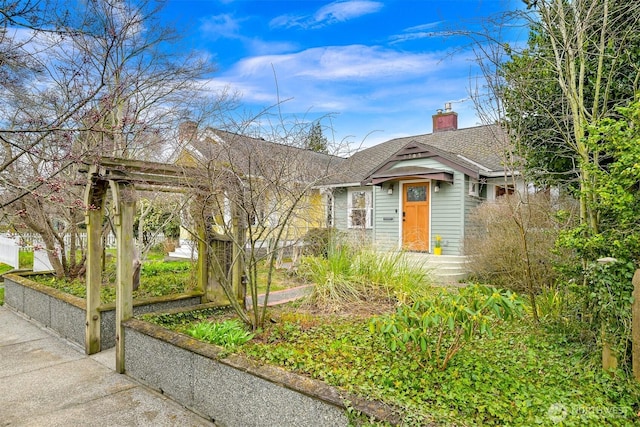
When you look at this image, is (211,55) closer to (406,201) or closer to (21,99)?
(21,99)

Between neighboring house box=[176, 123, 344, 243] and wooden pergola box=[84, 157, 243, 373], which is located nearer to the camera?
neighboring house box=[176, 123, 344, 243]

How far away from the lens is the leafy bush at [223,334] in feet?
11.9

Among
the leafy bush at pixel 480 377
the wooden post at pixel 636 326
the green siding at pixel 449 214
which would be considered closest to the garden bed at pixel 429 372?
the leafy bush at pixel 480 377

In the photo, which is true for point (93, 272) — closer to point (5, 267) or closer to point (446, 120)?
point (5, 267)

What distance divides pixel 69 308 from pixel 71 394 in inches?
83.9

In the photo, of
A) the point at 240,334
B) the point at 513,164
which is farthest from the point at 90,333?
the point at 513,164

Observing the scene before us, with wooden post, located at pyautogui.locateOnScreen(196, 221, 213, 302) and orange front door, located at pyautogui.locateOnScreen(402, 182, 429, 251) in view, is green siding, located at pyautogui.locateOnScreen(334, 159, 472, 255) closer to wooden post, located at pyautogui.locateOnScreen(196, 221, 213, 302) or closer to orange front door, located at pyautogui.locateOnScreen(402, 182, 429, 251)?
orange front door, located at pyautogui.locateOnScreen(402, 182, 429, 251)

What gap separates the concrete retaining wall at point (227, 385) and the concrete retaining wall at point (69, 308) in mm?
1019

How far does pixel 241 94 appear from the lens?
24.3 feet

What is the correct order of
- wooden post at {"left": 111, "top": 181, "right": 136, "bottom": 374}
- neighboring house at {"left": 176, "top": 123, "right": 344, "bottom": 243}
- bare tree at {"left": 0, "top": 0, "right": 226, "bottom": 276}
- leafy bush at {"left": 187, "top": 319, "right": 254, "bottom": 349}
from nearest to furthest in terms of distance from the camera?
1. leafy bush at {"left": 187, "top": 319, "right": 254, "bottom": 349}
2. neighboring house at {"left": 176, "top": 123, "right": 344, "bottom": 243}
3. wooden post at {"left": 111, "top": 181, "right": 136, "bottom": 374}
4. bare tree at {"left": 0, "top": 0, "right": 226, "bottom": 276}

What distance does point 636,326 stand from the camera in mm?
2686

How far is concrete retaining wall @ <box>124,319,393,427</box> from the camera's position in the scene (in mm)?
2500

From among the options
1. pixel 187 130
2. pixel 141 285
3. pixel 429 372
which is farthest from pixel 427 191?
pixel 429 372

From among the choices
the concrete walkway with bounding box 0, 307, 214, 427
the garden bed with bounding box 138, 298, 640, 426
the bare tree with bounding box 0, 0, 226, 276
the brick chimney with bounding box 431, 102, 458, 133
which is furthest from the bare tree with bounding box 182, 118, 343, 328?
the brick chimney with bounding box 431, 102, 458, 133
